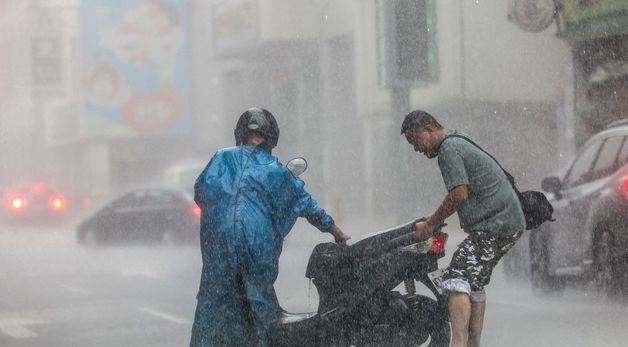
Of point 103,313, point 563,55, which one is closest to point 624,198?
point 103,313

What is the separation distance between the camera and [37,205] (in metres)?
18.9

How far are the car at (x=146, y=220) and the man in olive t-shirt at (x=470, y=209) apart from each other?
11.2m

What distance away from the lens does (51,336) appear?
948 cm

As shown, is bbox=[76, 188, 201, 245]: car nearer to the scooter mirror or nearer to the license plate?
the license plate

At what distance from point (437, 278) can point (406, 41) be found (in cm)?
1823

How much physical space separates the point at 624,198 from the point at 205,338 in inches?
207

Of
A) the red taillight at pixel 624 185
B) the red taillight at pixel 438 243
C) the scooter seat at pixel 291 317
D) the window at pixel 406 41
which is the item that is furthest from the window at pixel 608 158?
the window at pixel 406 41

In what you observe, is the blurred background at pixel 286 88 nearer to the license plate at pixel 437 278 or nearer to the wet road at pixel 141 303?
the wet road at pixel 141 303

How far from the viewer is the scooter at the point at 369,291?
6199 millimetres

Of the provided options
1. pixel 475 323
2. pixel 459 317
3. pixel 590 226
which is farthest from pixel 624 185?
pixel 459 317

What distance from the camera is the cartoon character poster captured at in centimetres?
1962

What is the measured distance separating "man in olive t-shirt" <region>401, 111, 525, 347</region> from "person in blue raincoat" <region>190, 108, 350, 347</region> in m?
0.95

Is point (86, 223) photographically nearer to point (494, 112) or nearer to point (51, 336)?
point (51, 336)

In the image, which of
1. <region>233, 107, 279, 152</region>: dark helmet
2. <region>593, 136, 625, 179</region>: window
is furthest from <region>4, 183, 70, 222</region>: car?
<region>233, 107, 279, 152</region>: dark helmet
